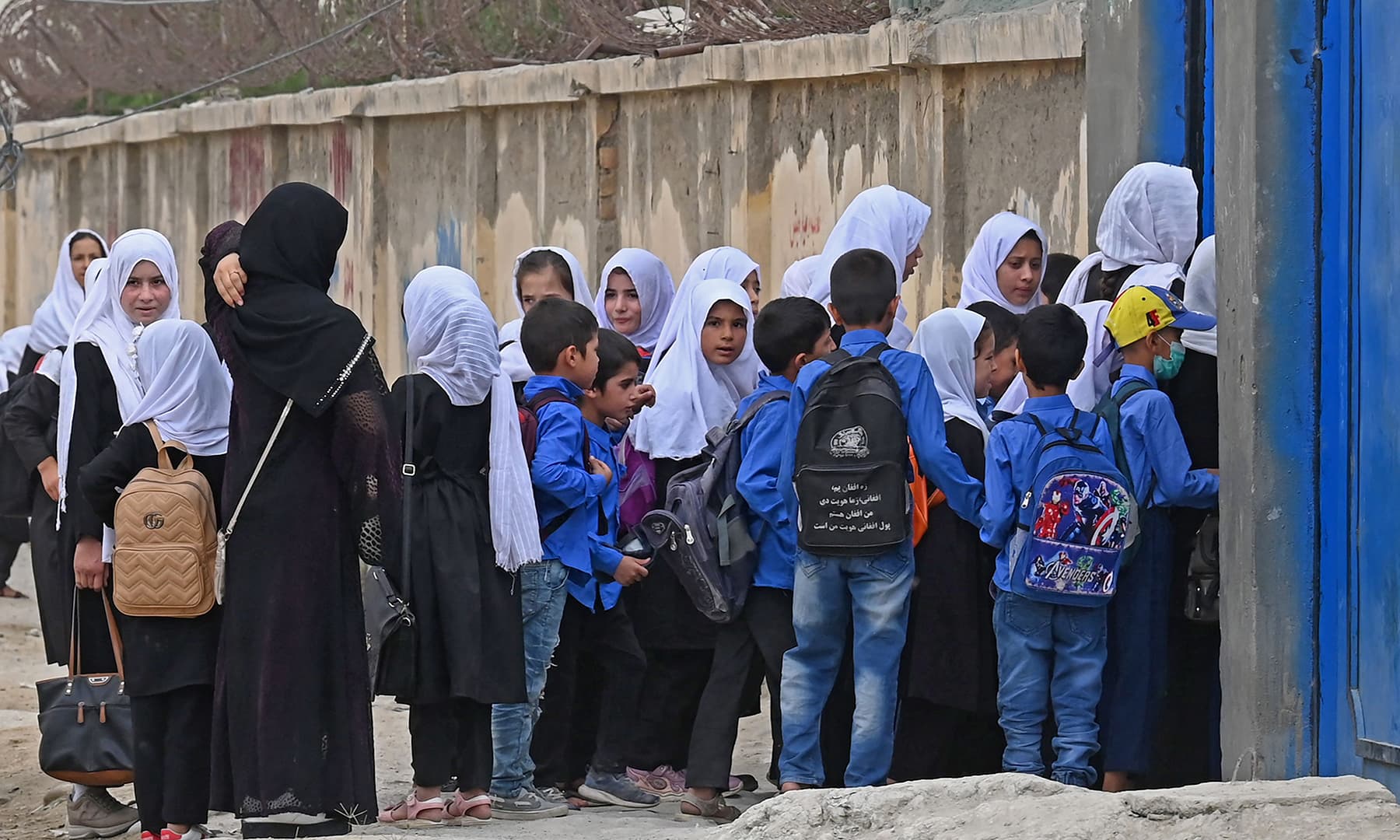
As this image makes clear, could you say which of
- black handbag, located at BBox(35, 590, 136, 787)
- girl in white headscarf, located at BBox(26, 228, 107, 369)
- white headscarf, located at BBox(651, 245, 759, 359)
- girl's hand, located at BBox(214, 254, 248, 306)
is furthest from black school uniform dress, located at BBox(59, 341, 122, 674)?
girl in white headscarf, located at BBox(26, 228, 107, 369)

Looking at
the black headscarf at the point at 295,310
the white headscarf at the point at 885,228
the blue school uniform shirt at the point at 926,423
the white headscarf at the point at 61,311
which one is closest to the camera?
the black headscarf at the point at 295,310

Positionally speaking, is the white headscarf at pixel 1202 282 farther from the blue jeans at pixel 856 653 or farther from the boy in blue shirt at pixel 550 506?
the boy in blue shirt at pixel 550 506

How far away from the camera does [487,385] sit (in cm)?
534

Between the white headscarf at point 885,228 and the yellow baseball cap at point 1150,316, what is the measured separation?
3.23 ft

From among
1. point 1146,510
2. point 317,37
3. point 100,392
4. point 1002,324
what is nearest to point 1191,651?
point 1146,510

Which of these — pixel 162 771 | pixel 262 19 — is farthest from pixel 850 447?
pixel 262 19

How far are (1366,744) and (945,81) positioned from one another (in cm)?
430

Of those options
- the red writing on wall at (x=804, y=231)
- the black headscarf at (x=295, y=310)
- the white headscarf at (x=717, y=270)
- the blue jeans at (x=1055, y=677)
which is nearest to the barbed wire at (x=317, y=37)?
the red writing on wall at (x=804, y=231)

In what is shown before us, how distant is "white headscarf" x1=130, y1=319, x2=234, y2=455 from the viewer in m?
5.14

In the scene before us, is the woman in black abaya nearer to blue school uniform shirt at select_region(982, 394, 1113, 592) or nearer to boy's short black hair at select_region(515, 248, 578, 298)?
blue school uniform shirt at select_region(982, 394, 1113, 592)

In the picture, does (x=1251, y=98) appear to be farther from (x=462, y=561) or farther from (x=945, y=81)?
(x=945, y=81)

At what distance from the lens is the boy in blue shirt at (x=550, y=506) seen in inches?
218

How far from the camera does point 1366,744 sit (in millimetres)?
4203

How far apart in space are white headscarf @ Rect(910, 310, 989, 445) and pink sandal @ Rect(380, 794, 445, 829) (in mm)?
1607
